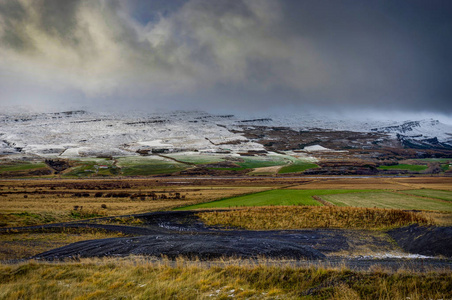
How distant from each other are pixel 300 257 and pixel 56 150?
173569mm

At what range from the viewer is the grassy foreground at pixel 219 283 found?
8430 mm

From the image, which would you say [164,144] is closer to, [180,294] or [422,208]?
[422,208]

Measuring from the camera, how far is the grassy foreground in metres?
8.43

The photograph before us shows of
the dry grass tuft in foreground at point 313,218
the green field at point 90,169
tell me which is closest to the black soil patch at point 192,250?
the dry grass tuft in foreground at point 313,218

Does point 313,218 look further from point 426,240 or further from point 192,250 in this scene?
point 192,250

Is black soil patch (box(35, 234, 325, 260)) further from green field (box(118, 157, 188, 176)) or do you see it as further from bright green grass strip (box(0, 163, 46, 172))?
bright green grass strip (box(0, 163, 46, 172))

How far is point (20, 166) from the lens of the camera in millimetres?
109562

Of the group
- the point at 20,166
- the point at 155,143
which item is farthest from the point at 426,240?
the point at 155,143

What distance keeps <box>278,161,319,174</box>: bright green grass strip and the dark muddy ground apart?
3349 inches

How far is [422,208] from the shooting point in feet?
108

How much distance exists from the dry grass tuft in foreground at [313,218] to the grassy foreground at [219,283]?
676 inches

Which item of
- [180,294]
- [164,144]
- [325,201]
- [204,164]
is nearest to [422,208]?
[325,201]

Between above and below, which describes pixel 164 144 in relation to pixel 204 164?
above

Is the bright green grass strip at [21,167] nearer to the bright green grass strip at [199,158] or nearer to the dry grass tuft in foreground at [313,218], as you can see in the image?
the bright green grass strip at [199,158]
